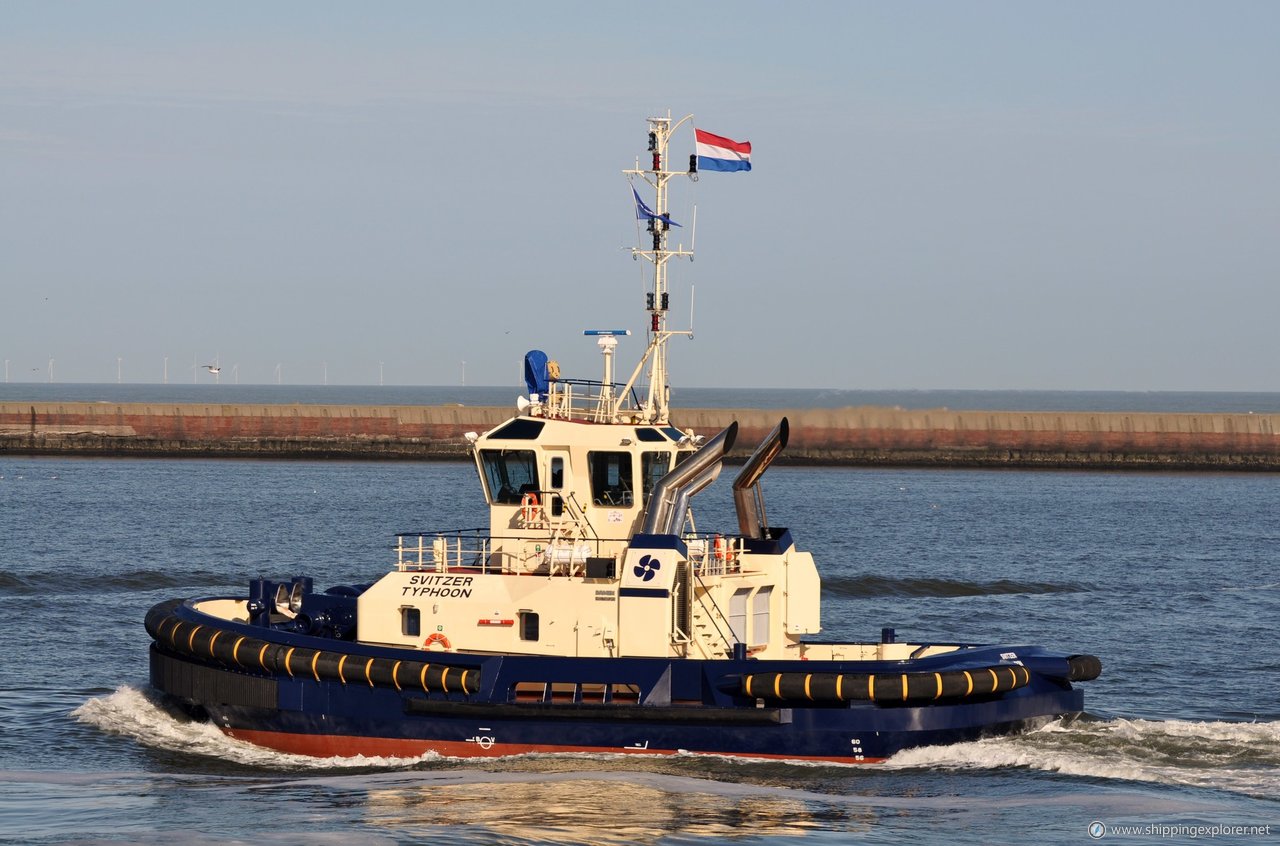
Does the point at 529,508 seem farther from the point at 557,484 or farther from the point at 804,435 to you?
the point at 804,435

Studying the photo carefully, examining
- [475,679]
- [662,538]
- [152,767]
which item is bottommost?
[152,767]

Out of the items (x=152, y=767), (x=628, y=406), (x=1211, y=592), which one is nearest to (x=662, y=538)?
(x=628, y=406)

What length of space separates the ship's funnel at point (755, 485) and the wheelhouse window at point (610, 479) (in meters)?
1.23

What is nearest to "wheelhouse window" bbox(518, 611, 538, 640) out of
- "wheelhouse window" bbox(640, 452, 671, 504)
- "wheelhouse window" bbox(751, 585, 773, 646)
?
"wheelhouse window" bbox(640, 452, 671, 504)

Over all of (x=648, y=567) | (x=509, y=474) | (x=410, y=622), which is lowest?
(x=410, y=622)

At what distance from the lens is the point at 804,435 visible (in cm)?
7119

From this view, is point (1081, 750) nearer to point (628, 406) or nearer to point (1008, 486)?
point (628, 406)

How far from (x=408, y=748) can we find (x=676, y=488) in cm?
400

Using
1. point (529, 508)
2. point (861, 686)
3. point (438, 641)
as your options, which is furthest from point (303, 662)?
point (861, 686)

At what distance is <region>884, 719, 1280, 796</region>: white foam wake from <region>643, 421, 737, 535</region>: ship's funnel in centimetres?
345

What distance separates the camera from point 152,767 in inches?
650

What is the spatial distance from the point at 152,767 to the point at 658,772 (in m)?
5.78
